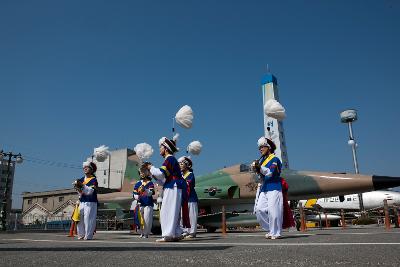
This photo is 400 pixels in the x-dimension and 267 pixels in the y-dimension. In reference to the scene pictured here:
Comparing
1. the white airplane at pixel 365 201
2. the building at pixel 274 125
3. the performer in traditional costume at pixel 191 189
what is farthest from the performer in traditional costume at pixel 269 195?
the building at pixel 274 125

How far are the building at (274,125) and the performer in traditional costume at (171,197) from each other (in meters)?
47.0

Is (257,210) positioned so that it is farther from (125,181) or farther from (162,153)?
(125,181)

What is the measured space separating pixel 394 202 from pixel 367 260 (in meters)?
40.0

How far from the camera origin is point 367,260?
2.65 metres

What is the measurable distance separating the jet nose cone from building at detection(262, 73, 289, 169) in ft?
140

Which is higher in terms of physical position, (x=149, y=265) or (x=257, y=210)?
(x=257, y=210)

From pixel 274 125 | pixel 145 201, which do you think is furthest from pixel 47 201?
pixel 145 201

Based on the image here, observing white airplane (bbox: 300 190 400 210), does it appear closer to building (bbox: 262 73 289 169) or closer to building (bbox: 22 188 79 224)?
building (bbox: 262 73 289 169)

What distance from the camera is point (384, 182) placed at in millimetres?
10680

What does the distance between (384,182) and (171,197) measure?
7.02 metres

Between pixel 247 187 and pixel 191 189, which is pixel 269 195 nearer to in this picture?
pixel 191 189

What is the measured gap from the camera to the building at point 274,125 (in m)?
58.6

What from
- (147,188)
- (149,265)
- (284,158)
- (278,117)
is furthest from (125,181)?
(284,158)

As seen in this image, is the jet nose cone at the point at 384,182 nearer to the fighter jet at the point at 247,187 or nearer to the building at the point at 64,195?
the fighter jet at the point at 247,187
